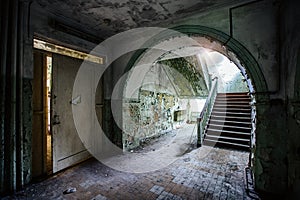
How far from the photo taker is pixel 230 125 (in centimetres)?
498

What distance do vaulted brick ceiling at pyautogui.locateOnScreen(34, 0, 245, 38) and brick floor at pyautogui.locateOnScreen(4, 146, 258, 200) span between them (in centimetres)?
283

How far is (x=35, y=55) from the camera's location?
252 centimetres

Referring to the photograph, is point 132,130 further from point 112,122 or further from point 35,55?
point 35,55

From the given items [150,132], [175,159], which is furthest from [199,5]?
[150,132]

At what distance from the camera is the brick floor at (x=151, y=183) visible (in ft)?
6.86

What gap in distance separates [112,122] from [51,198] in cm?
205

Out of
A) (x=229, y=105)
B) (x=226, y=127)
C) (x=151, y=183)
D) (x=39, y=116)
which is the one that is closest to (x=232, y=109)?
(x=229, y=105)

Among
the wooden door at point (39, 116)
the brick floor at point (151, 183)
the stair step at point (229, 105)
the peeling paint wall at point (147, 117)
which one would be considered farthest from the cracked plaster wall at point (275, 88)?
the stair step at point (229, 105)

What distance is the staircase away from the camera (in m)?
4.36

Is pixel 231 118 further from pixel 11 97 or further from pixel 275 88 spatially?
pixel 11 97

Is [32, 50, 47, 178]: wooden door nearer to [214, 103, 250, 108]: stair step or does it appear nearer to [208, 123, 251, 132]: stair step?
[208, 123, 251, 132]: stair step

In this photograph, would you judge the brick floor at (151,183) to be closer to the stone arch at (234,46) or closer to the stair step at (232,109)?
the stone arch at (234,46)

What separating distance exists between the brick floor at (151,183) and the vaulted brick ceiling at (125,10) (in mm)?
2832

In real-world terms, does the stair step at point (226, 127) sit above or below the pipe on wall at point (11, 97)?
below
